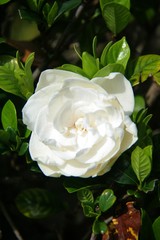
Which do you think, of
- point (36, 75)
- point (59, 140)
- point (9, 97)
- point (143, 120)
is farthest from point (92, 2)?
point (59, 140)

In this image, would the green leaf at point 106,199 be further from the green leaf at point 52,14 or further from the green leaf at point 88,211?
the green leaf at point 52,14

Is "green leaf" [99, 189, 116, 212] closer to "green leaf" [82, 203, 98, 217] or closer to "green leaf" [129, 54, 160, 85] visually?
"green leaf" [82, 203, 98, 217]

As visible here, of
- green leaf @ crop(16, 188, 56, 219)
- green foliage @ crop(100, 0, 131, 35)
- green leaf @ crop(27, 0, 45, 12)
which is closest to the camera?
green foliage @ crop(100, 0, 131, 35)

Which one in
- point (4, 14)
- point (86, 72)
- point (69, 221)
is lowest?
point (69, 221)

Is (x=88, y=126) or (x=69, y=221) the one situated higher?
(x=88, y=126)

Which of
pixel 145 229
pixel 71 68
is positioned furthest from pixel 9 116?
pixel 145 229

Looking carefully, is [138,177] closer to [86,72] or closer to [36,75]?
[86,72]

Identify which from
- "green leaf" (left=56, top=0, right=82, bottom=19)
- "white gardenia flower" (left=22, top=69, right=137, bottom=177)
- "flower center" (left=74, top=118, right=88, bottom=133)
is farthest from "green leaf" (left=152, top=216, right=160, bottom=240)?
"green leaf" (left=56, top=0, right=82, bottom=19)

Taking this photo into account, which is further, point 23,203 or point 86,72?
point 23,203
